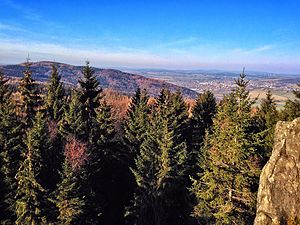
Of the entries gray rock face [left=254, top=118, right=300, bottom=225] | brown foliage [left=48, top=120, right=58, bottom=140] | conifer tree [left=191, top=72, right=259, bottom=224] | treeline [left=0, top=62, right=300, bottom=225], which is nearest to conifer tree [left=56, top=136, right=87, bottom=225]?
treeline [left=0, top=62, right=300, bottom=225]

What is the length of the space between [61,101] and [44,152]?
49.9 ft

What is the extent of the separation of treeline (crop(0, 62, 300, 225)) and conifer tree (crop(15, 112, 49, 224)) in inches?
2.8

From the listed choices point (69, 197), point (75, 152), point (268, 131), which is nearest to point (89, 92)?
point (75, 152)

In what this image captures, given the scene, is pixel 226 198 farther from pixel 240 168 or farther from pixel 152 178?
pixel 152 178

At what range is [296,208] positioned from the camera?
16719mm

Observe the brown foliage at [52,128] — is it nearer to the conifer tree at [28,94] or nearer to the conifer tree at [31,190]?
the conifer tree at [28,94]

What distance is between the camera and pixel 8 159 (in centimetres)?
2686

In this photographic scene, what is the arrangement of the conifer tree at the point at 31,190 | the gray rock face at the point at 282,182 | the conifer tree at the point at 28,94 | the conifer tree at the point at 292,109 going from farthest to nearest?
the conifer tree at the point at 28,94, the conifer tree at the point at 292,109, the conifer tree at the point at 31,190, the gray rock face at the point at 282,182

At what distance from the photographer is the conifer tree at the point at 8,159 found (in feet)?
86.2

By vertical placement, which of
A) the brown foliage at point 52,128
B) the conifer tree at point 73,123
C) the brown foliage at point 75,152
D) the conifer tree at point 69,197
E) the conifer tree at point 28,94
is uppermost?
the conifer tree at point 28,94

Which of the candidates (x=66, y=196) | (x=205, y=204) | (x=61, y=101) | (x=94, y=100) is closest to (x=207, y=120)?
(x=94, y=100)

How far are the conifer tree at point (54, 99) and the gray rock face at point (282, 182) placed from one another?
2728cm

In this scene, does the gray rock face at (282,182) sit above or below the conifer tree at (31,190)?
above

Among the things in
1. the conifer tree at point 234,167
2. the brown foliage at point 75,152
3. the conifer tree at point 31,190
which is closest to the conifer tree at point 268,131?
the conifer tree at point 234,167
